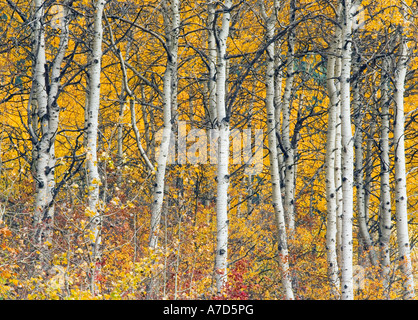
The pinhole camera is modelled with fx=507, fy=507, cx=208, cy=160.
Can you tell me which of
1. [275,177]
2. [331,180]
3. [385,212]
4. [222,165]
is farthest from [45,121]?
[385,212]

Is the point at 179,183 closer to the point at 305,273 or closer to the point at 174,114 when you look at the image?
the point at 174,114

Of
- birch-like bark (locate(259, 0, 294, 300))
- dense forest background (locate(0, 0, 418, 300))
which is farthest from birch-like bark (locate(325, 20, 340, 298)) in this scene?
birch-like bark (locate(259, 0, 294, 300))

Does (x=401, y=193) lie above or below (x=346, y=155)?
below

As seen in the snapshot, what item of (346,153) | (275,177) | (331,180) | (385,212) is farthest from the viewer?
(385,212)

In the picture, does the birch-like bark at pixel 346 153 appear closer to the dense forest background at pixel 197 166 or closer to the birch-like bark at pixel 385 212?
the dense forest background at pixel 197 166

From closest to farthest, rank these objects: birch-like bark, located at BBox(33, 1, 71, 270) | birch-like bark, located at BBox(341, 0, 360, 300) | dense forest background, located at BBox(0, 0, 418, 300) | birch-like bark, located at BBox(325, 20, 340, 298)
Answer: dense forest background, located at BBox(0, 0, 418, 300)
birch-like bark, located at BBox(341, 0, 360, 300)
birch-like bark, located at BBox(33, 1, 71, 270)
birch-like bark, located at BBox(325, 20, 340, 298)

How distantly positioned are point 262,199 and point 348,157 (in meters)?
6.61

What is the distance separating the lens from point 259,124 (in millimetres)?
16156

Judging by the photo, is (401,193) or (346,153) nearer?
(346,153)

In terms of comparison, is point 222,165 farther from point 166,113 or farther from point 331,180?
point 331,180

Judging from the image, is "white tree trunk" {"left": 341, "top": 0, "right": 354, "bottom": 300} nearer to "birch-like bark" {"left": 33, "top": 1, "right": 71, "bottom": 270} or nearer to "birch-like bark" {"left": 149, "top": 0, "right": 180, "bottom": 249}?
"birch-like bark" {"left": 149, "top": 0, "right": 180, "bottom": 249}

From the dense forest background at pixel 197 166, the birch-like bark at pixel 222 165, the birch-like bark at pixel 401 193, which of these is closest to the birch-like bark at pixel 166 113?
the dense forest background at pixel 197 166

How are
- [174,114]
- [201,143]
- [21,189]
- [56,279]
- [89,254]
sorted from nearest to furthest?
[56,279] → [89,254] → [174,114] → [21,189] → [201,143]
